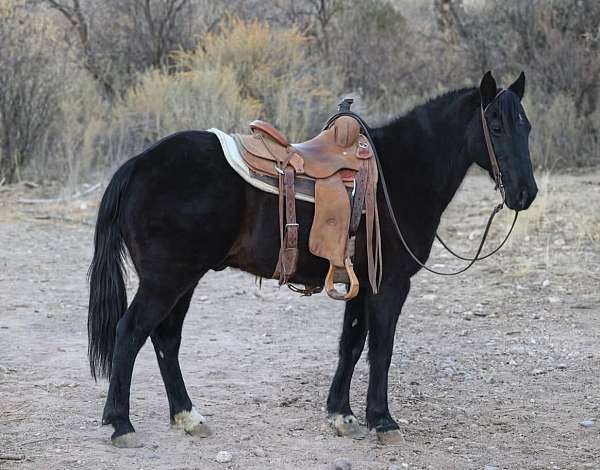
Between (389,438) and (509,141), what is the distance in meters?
1.76

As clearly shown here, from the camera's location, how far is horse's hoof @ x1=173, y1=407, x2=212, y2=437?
4770 millimetres

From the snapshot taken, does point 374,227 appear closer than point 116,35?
Yes

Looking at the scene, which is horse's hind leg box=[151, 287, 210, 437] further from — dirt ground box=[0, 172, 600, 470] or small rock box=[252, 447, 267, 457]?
small rock box=[252, 447, 267, 457]

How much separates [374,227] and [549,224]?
6.43 metres

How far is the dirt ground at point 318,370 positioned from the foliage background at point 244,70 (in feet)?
11.9

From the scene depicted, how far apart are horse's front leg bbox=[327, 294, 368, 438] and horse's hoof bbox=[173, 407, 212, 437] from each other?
0.75m

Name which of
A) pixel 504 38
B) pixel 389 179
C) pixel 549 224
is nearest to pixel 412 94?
pixel 504 38

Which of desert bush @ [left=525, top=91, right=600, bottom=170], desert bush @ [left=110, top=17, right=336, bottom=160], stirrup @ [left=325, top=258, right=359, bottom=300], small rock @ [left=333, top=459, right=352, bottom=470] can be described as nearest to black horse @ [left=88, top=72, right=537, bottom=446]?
stirrup @ [left=325, top=258, right=359, bottom=300]

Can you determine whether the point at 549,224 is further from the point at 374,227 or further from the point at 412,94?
the point at 412,94

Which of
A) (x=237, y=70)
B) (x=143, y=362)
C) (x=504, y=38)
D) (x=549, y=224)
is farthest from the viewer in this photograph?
(x=504, y=38)

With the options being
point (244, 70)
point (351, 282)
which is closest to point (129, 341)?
point (351, 282)

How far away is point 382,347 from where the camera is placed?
471 cm

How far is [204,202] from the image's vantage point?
4.55 metres

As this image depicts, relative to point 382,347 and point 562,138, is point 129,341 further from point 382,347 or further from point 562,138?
point 562,138
